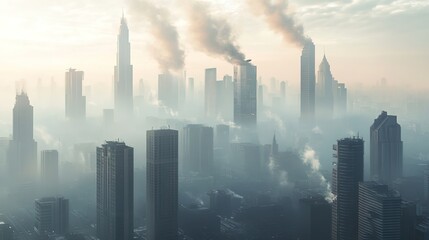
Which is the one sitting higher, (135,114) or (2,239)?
(135,114)

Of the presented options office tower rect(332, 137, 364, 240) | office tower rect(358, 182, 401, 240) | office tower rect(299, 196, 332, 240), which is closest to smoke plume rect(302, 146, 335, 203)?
office tower rect(299, 196, 332, 240)

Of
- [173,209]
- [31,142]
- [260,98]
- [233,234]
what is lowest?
[233,234]

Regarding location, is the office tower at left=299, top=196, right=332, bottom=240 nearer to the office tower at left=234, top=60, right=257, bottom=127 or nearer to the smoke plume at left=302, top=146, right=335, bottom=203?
the smoke plume at left=302, top=146, right=335, bottom=203

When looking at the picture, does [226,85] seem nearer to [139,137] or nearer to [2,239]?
[139,137]

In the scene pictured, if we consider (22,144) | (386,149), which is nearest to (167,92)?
(22,144)

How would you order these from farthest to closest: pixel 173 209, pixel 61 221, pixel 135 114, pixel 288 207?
1. pixel 135 114
2. pixel 288 207
3. pixel 61 221
4. pixel 173 209

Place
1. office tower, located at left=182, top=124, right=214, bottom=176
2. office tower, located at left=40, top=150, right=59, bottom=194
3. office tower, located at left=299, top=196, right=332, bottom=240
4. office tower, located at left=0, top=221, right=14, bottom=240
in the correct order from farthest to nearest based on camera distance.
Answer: office tower, located at left=182, top=124, right=214, bottom=176
office tower, located at left=40, top=150, right=59, bottom=194
office tower, located at left=299, top=196, right=332, bottom=240
office tower, located at left=0, top=221, right=14, bottom=240

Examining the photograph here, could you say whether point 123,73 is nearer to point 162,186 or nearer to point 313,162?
point 313,162

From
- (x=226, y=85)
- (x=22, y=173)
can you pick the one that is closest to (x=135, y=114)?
(x=226, y=85)
